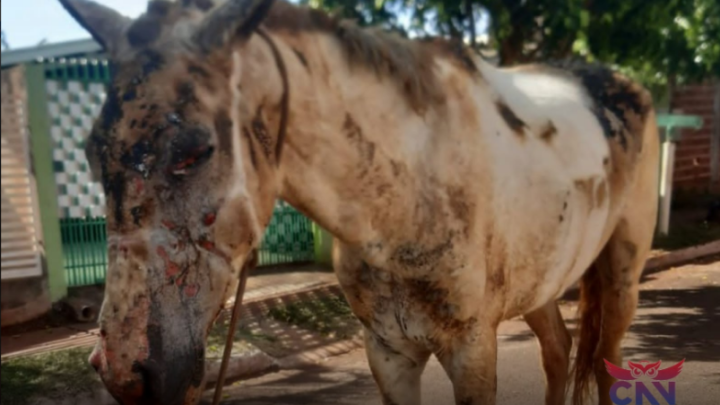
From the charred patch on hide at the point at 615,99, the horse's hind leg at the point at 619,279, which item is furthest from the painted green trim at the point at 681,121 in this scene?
the horse's hind leg at the point at 619,279

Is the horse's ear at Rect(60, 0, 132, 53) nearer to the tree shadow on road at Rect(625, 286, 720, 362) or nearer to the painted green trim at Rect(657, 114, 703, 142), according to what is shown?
the tree shadow on road at Rect(625, 286, 720, 362)

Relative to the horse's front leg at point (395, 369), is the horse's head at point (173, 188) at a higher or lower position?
higher

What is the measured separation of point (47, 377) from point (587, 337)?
3.46 m

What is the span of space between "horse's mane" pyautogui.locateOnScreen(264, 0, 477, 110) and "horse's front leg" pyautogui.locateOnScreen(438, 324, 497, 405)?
641 millimetres

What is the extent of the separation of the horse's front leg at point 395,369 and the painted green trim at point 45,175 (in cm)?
472

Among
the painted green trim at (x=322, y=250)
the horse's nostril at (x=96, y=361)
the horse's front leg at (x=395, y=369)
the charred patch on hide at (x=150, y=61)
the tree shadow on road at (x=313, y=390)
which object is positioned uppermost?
the charred patch on hide at (x=150, y=61)

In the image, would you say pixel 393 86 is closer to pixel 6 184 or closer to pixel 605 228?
pixel 605 228

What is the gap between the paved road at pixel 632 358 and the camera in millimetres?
3254

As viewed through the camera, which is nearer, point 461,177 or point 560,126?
point 461,177

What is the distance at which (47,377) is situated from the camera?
4336 millimetres

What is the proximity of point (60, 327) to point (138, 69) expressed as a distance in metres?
5.02

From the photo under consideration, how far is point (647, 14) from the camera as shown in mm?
4773

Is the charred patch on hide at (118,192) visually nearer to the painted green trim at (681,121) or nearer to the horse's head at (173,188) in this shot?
the horse's head at (173,188)

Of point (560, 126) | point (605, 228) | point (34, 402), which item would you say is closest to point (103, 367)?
point (560, 126)
